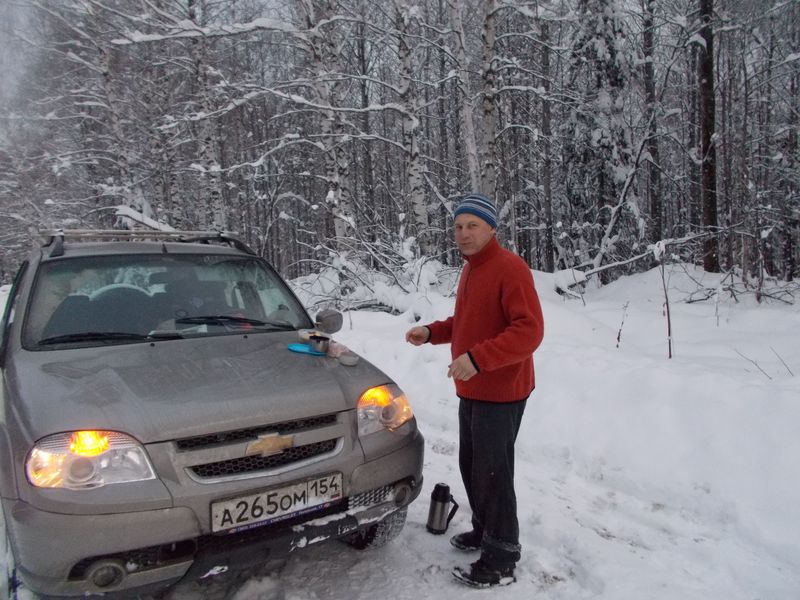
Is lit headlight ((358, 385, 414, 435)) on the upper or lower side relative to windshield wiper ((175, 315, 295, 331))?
lower

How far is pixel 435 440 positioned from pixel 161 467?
2.84 meters

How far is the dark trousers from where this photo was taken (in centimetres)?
249

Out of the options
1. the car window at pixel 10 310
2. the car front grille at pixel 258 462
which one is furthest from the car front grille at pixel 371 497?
the car window at pixel 10 310

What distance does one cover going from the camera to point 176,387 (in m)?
2.26

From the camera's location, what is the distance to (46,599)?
6.26 ft

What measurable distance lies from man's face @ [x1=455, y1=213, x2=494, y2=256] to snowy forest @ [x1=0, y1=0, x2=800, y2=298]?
16.0 ft

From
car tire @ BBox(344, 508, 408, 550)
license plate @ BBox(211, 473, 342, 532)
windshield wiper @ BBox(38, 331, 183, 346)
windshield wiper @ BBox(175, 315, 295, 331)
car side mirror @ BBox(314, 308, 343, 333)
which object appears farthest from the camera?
car side mirror @ BBox(314, 308, 343, 333)

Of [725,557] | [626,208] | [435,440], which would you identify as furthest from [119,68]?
[725,557]

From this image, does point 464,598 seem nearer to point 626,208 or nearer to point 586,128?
point 626,208

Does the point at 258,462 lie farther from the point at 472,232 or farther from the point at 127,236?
the point at 127,236

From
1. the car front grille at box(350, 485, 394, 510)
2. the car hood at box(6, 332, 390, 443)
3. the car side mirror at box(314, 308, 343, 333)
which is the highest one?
the car side mirror at box(314, 308, 343, 333)

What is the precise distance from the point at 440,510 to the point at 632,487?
1403mm

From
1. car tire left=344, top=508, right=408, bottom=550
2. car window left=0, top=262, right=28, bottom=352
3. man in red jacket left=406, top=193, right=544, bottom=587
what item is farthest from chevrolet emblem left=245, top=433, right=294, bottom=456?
car window left=0, top=262, right=28, bottom=352

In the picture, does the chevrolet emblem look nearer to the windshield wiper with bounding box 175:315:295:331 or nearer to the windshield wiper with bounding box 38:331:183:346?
the windshield wiper with bounding box 38:331:183:346
